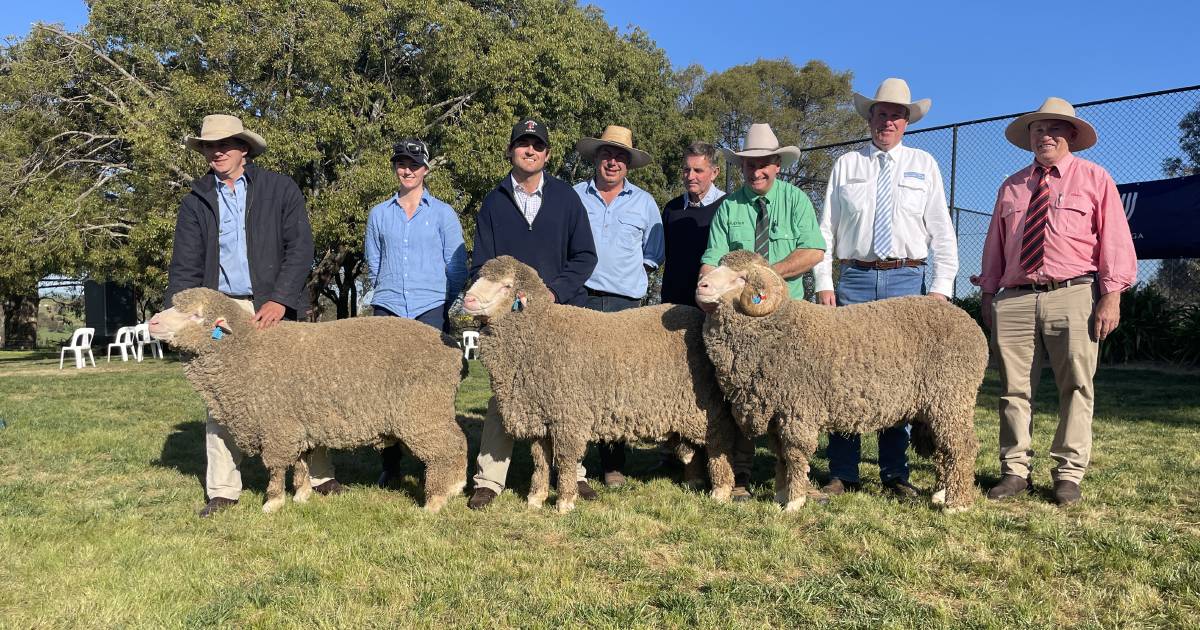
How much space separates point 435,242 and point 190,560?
255 centimetres

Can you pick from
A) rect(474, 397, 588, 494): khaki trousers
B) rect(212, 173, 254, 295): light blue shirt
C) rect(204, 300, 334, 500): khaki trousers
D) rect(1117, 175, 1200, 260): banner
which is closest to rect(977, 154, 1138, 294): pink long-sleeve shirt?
rect(474, 397, 588, 494): khaki trousers

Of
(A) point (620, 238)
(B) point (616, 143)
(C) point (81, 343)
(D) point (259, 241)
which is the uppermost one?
(B) point (616, 143)

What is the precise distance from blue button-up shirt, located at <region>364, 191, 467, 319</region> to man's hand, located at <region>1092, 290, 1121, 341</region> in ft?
13.6

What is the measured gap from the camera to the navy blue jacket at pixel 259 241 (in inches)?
193

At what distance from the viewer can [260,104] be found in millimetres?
17141

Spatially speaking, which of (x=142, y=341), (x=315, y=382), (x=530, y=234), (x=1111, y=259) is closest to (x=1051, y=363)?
(x=1111, y=259)

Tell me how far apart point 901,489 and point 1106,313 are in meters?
1.65

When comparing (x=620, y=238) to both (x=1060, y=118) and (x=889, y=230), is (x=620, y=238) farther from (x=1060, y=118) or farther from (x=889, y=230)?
(x=1060, y=118)

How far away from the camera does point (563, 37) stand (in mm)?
20000

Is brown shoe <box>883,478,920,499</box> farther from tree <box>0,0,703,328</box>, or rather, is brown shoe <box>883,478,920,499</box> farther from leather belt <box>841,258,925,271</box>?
tree <box>0,0,703,328</box>

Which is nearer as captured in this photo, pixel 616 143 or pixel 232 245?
pixel 232 245

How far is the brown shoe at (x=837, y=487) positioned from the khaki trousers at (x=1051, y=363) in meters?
0.96

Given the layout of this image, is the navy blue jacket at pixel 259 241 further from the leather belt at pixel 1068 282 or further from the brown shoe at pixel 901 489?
the leather belt at pixel 1068 282

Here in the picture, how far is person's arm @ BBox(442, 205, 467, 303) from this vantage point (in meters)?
5.46
